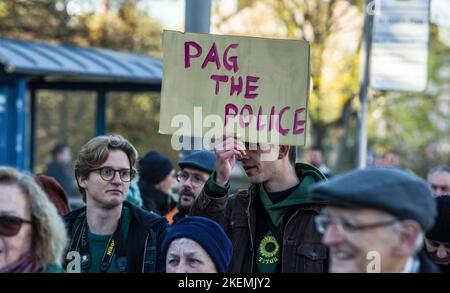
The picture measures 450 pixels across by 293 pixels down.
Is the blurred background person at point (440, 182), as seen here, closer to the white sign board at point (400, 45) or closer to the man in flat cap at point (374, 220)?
the white sign board at point (400, 45)

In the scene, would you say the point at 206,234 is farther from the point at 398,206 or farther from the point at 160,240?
the point at 398,206

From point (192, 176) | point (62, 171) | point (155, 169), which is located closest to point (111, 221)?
point (192, 176)

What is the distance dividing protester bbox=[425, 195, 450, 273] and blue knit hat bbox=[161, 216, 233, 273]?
1175 millimetres

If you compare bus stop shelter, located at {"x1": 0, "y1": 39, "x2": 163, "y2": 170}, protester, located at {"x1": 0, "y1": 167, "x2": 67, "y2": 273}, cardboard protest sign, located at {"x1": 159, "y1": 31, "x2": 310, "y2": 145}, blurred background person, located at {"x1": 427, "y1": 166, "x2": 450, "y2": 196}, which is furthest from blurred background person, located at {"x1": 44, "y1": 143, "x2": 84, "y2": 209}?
protester, located at {"x1": 0, "y1": 167, "x2": 67, "y2": 273}

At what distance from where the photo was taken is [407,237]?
133 inches

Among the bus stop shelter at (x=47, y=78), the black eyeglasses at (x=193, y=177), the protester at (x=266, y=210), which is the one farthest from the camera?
the bus stop shelter at (x=47, y=78)

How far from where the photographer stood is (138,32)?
2531cm

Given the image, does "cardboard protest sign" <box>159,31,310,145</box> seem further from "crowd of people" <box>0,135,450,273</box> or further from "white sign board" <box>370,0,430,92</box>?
"white sign board" <box>370,0,430,92</box>

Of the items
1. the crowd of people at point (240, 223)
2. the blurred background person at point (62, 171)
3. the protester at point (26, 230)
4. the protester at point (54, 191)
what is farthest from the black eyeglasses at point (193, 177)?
the blurred background person at point (62, 171)

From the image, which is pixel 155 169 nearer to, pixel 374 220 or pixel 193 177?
pixel 193 177

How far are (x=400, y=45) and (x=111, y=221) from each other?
6.55m

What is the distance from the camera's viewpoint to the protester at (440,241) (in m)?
5.18

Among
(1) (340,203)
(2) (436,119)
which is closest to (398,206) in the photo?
(1) (340,203)

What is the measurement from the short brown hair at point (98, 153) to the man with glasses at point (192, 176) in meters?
1.16
